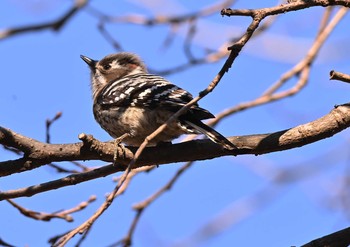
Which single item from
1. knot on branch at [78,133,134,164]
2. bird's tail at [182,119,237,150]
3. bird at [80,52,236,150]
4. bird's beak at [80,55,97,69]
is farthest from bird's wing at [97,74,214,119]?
bird's beak at [80,55,97,69]

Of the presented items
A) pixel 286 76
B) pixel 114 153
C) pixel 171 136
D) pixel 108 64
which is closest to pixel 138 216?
pixel 171 136

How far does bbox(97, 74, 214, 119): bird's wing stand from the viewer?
4.50 metres

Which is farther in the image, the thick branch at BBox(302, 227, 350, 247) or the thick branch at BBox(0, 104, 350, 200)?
the thick branch at BBox(0, 104, 350, 200)

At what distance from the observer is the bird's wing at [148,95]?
14.8 feet

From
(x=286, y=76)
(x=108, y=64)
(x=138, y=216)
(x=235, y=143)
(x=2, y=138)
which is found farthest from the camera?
(x=108, y=64)

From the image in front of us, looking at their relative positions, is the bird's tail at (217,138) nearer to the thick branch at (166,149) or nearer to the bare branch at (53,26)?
the thick branch at (166,149)

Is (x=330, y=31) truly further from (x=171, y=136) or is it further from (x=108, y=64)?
(x=108, y=64)

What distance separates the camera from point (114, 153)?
3707 mm

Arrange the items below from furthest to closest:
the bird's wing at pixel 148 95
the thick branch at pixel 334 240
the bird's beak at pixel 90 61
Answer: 1. the bird's beak at pixel 90 61
2. the bird's wing at pixel 148 95
3. the thick branch at pixel 334 240

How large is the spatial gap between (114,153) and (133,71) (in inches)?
116

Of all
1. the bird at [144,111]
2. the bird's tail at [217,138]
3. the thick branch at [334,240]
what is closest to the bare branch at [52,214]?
the bird at [144,111]

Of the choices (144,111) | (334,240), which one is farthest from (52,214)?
(334,240)

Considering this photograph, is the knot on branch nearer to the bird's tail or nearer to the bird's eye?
the bird's tail

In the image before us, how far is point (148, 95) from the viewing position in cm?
473
